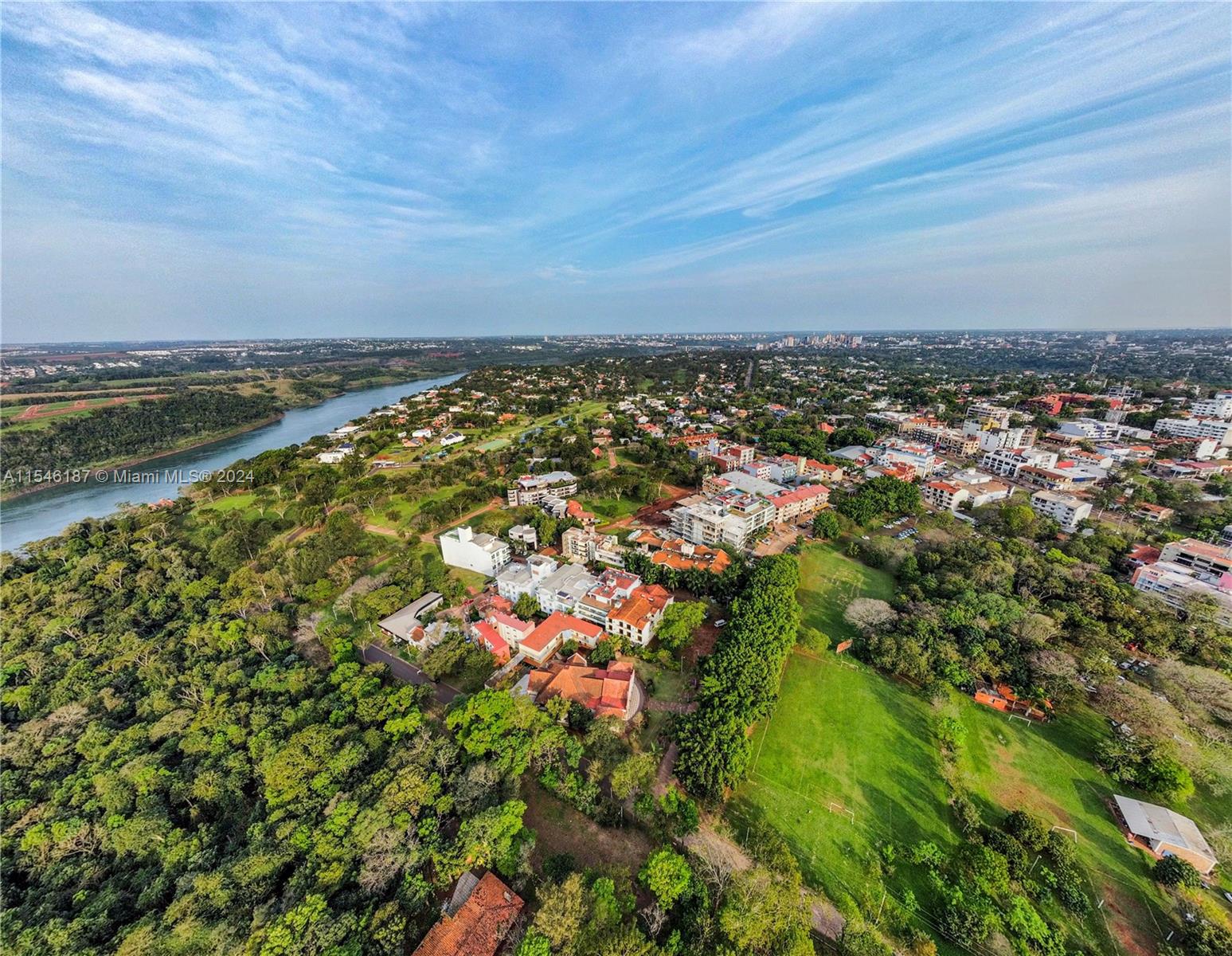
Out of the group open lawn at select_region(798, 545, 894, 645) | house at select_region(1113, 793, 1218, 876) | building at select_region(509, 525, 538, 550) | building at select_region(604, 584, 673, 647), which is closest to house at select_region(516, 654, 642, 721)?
building at select_region(604, 584, 673, 647)

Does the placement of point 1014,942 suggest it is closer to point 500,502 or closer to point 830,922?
point 830,922

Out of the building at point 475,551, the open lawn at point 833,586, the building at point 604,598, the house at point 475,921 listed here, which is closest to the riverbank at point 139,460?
the building at point 475,551

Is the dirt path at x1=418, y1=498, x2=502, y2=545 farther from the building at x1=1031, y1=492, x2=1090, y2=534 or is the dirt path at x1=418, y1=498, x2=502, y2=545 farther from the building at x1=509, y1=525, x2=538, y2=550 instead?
the building at x1=1031, y1=492, x2=1090, y2=534

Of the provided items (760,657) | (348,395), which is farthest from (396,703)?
(348,395)

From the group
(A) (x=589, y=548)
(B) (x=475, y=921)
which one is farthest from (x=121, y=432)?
(B) (x=475, y=921)

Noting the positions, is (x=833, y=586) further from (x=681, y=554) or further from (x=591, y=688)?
(x=591, y=688)

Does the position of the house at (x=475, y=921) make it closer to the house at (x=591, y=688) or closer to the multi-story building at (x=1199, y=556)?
the house at (x=591, y=688)
